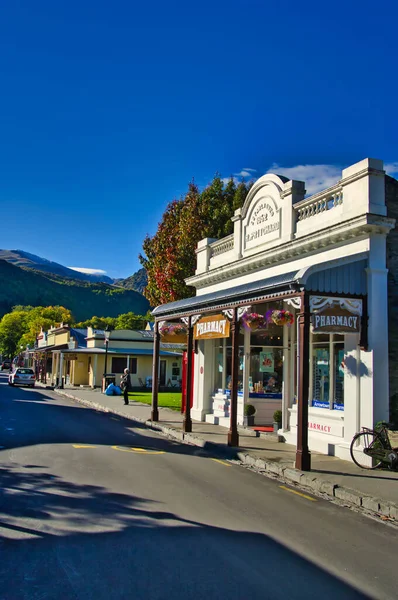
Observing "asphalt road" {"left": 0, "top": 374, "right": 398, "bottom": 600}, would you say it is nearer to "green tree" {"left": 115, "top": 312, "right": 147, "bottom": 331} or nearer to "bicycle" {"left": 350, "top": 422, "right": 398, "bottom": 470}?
"bicycle" {"left": 350, "top": 422, "right": 398, "bottom": 470}

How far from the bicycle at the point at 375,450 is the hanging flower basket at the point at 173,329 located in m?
9.30

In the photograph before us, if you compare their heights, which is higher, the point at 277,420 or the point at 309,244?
the point at 309,244

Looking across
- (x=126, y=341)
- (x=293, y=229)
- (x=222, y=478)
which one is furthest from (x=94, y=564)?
(x=126, y=341)

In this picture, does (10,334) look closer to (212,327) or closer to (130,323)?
(130,323)

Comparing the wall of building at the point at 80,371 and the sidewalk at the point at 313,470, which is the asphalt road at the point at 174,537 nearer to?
the sidewalk at the point at 313,470

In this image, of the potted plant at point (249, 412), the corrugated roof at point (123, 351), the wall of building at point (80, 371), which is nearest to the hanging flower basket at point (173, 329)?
the potted plant at point (249, 412)

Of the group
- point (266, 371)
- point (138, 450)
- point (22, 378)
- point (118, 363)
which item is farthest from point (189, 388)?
point (22, 378)

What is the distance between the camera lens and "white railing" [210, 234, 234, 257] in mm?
18922

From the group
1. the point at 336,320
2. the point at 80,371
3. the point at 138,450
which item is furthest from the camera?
Answer: the point at 80,371

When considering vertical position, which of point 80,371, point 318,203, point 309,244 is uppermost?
point 318,203

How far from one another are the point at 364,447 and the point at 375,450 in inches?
17.7

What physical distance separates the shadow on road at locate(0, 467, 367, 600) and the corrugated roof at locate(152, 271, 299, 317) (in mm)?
5821

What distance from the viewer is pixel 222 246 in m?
19.6

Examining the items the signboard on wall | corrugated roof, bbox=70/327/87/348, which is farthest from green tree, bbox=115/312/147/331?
the signboard on wall
